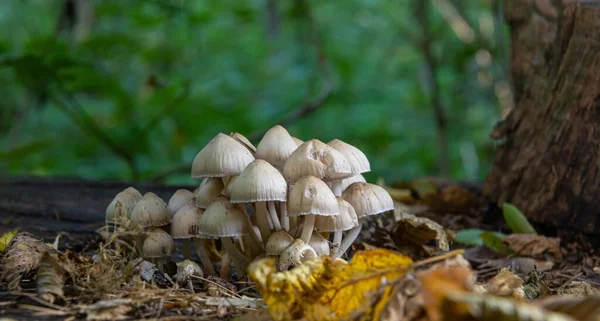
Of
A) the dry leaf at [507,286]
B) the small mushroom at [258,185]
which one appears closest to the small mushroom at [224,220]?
the small mushroom at [258,185]

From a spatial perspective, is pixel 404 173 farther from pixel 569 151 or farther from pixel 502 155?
pixel 569 151

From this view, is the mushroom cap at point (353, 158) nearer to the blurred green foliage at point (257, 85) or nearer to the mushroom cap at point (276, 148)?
the mushroom cap at point (276, 148)

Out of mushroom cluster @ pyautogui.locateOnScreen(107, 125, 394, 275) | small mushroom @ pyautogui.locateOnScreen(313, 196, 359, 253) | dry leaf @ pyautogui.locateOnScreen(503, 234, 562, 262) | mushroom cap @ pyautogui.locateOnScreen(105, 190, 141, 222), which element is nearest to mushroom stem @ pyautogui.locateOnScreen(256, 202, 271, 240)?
mushroom cluster @ pyautogui.locateOnScreen(107, 125, 394, 275)

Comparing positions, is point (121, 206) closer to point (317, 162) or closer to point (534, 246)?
point (317, 162)

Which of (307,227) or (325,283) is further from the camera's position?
(307,227)

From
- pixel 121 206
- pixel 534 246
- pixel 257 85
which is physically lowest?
pixel 534 246

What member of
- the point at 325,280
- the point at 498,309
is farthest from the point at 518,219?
the point at 498,309

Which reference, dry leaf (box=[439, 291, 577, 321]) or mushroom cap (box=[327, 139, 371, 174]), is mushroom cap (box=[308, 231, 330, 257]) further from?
dry leaf (box=[439, 291, 577, 321])
